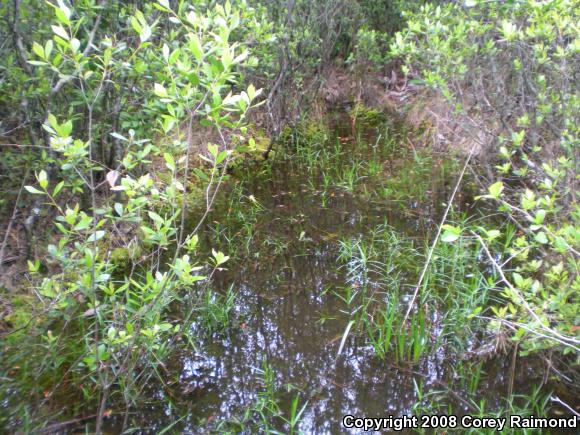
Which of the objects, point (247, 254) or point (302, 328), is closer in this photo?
point (302, 328)

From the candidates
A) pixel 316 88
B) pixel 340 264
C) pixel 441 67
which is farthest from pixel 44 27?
pixel 316 88

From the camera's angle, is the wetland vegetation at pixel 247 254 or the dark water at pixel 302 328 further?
the dark water at pixel 302 328

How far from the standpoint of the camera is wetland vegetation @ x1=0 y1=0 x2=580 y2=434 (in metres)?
2.14

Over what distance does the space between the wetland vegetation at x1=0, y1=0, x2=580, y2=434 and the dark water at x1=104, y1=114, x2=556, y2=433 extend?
16 mm

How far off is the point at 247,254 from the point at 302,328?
3.47 feet

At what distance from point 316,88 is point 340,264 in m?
3.88

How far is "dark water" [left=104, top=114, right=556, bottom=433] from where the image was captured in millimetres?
2533

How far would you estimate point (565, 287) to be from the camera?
2.21 metres

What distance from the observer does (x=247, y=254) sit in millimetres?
3982

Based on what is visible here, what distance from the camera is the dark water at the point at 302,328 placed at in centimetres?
253

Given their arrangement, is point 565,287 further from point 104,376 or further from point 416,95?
point 416,95

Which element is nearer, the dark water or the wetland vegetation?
the wetland vegetation

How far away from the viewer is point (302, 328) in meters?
3.13

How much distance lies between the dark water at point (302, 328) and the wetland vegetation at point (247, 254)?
2 cm
